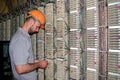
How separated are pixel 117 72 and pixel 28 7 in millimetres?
2208

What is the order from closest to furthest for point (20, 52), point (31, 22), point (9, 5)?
point (20, 52) < point (31, 22) < point (9, 5)

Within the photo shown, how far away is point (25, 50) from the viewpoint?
2.36 m

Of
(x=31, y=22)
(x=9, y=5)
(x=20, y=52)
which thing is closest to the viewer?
(x=20, y=52)

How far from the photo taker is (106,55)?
76.3 inches

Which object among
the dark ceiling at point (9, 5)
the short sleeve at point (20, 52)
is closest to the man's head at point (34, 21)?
the short sleeve at point (20, 52)

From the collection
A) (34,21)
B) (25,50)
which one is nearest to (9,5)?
(34,21)

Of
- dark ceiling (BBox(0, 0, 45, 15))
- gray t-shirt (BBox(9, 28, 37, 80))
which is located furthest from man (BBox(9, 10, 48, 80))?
dark ceiling (BBox(0, 0, 45, 15))

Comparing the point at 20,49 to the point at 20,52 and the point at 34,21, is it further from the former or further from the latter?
the point at 34,21

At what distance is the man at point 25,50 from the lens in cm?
234

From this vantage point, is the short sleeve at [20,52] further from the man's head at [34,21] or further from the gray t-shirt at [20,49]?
the man's head at [34,21]

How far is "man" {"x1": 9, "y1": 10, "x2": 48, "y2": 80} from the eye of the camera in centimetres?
234

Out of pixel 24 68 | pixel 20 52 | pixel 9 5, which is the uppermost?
pixel 9 5

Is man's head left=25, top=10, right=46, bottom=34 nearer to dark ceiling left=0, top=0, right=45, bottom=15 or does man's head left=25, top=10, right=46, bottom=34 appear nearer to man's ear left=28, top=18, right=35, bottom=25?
man's ear left=28, top=18, right=35, bottom=25

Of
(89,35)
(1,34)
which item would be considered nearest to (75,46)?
(89,35)
